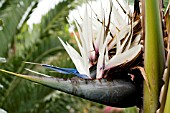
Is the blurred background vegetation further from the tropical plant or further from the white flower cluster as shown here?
the white flower cluster

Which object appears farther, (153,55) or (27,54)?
(27,54)

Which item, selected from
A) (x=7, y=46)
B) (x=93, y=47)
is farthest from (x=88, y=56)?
(x=7, y=46)

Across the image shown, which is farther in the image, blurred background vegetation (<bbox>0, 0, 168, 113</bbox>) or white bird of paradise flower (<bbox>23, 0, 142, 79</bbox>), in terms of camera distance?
blurred background vegetation (<bbox>0, 0, 168, 113</bbox>)

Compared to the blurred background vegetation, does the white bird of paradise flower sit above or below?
above

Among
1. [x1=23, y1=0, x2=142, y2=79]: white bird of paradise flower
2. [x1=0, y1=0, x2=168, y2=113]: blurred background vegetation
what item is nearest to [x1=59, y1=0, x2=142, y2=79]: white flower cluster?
[x1=23, y1=0, x2=142, y2=79]: white bird of paradise flower

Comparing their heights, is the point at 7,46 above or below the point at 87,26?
below

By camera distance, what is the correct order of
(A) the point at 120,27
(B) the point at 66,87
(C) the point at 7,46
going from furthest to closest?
(C) the point at 7,46 < (A) the point at 120,27 < (B) the point at 66,87

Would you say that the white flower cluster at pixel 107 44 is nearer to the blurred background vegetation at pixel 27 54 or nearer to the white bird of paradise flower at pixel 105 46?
the white bird of paradise flower at pixel 105 46

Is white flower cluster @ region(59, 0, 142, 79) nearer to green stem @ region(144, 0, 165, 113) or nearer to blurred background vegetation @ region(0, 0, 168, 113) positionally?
green stem @ region(144, 0, 165, 113)

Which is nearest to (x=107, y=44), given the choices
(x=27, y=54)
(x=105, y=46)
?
(x=105, y=46)

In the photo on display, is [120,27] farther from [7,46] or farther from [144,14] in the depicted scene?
[7,46]

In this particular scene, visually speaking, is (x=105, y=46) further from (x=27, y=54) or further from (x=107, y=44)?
(x=27, y=54)
